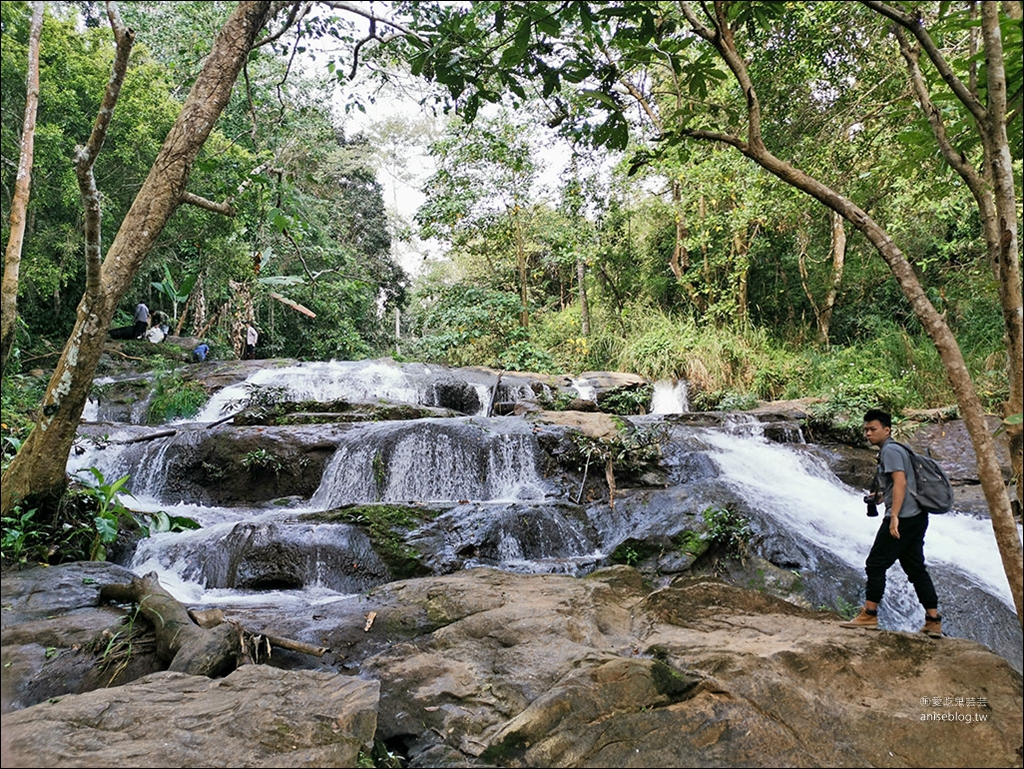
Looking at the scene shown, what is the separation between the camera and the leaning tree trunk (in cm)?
405

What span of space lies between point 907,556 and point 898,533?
0.24 metres

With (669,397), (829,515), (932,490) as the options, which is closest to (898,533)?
(932,490)

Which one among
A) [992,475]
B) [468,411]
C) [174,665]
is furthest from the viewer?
[468,411]

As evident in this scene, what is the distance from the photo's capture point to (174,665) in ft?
11.0

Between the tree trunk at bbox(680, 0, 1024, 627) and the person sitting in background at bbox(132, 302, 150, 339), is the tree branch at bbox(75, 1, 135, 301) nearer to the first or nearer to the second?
the tree trunk at bbox(680, 0, 1024, 627)

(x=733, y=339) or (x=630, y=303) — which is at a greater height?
(x=630, y=303)

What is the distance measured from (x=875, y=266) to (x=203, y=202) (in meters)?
15.2

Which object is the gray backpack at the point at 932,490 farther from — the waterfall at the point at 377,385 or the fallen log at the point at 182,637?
the waterfall at the point at 377,385

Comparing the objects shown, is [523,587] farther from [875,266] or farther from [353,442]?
[875,266]

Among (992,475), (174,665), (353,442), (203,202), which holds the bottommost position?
(174,665)

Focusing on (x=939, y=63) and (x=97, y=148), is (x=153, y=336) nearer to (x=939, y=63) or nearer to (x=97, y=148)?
(x=97, y=148)

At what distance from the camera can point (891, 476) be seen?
391cm

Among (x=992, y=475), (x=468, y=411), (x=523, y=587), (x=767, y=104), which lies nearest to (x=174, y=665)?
(x=523, y=587)

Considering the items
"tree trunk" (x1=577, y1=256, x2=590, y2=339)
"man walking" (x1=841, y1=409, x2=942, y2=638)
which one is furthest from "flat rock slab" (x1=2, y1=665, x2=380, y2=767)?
"tree trunk" (x1=577, y1=256, x2=590, y2=339)
